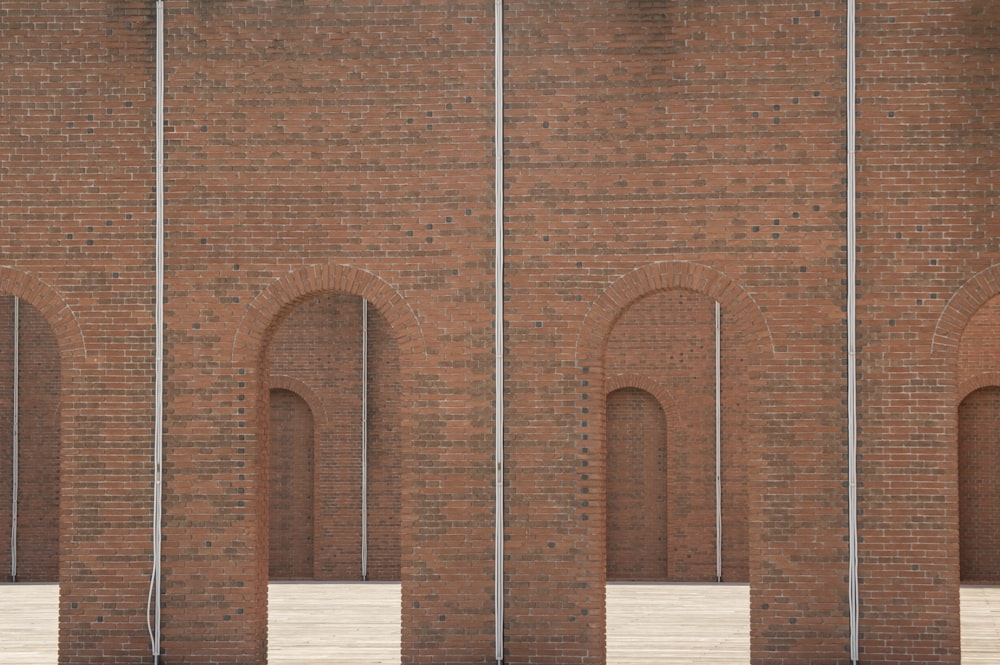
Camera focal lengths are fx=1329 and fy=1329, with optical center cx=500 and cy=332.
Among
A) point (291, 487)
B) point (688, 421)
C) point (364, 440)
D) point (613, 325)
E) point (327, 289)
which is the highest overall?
point (327, 289)

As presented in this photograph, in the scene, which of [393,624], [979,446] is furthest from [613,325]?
[979,446]

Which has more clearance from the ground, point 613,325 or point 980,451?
point 613,325

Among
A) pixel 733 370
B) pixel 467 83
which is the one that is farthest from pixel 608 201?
pixel 733 370

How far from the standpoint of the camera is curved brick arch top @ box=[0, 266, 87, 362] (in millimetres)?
11766

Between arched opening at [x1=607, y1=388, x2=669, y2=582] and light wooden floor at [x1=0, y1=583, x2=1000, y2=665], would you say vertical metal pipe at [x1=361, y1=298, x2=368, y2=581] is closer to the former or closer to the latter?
light wooden floor at [x1=0, y1=583, x2=1000, y2=665]

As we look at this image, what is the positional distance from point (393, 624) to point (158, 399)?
5.26m

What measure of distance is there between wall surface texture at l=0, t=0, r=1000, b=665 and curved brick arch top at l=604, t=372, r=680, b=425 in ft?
33.2

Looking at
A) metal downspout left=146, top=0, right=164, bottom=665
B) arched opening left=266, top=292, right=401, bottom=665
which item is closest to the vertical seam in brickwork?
metal downspout left=146, top=0, right=164, bottom=665

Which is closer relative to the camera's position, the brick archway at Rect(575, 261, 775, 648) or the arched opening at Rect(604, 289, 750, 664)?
the brick archway at Rect(575, 261, 775, 648)

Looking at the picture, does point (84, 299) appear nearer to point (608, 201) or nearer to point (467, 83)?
point (467, 83)

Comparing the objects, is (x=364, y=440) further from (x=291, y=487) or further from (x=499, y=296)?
(x=499, y=296)

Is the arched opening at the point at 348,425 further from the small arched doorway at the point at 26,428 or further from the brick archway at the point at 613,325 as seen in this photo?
the brick archway at the point at 613,325

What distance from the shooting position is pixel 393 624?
51.6 feet

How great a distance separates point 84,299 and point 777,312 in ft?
19.9
